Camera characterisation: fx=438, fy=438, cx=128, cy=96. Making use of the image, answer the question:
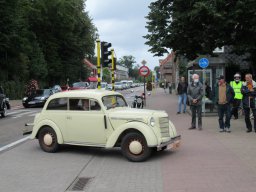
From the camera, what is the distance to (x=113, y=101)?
10.5 m

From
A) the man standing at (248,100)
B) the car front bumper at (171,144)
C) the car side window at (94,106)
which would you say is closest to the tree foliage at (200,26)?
the man standing at (248,100)

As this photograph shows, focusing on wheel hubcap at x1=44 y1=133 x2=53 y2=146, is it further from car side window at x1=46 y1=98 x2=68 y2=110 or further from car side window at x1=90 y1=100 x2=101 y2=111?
car side window at x1=90 y1=100 x2=101 y2=111

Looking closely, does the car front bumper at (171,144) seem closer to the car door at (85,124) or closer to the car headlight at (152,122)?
the car headlight at (152,122)

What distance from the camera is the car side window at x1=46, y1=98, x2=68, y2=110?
34.4ft

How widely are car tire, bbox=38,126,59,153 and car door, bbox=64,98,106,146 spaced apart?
1.20 ft

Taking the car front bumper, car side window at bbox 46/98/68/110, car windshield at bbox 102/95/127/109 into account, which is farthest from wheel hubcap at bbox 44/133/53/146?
the car front bumper

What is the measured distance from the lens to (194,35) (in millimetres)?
20891

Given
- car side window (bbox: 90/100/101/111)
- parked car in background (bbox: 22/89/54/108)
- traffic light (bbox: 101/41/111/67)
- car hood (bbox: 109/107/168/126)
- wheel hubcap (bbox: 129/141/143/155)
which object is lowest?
wheel hubcap (bbox: 129/141/143/155)

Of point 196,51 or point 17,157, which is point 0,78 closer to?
point 196,51

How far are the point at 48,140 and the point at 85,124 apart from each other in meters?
1.18

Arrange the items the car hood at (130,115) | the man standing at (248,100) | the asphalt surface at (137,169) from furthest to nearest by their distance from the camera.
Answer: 1. the man standing at (248,100)
2. the car hood at (130,115)
3. the asphalt surface at (137,169)

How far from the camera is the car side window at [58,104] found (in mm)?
10484

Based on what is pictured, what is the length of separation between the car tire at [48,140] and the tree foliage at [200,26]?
10370mm

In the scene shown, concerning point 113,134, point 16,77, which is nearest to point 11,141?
point 113,134
